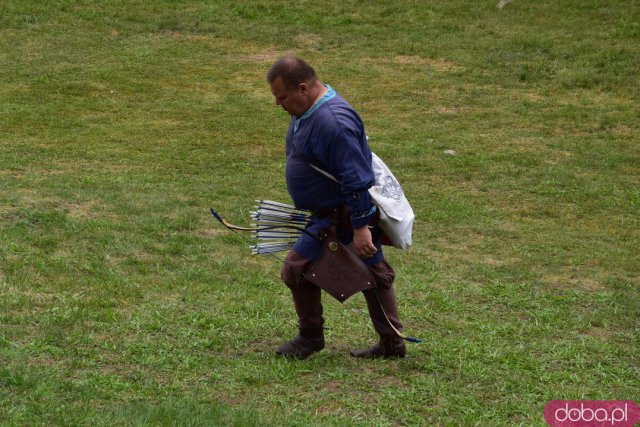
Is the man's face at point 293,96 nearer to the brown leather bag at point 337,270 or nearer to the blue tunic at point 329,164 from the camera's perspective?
the blue tunic at point 329,164

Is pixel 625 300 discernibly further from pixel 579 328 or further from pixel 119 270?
pixel 119 270

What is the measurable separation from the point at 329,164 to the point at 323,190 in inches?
8.0

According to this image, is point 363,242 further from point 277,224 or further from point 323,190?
point 277,224

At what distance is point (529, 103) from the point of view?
14.3m

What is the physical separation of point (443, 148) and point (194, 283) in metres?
6.19

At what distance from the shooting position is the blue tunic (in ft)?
14.9

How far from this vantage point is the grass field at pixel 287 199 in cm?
466

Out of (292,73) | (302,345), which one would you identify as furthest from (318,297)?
(292,73)

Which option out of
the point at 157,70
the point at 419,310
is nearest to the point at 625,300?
the point at 419,310

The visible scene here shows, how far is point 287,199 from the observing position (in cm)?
973

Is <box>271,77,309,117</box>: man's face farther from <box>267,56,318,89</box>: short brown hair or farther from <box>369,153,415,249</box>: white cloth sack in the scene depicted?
<box>369,153,415,249</box>: white cloth sack

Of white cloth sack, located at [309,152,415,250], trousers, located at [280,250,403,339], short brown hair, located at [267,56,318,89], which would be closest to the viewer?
short brown hair, located at [267,56,318,89]

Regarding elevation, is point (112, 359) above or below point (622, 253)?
above

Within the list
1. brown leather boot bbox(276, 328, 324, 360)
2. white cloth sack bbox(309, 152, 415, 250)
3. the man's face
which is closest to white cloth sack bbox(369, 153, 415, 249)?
white cloth sack bbox(309, 152, 415, 250)
